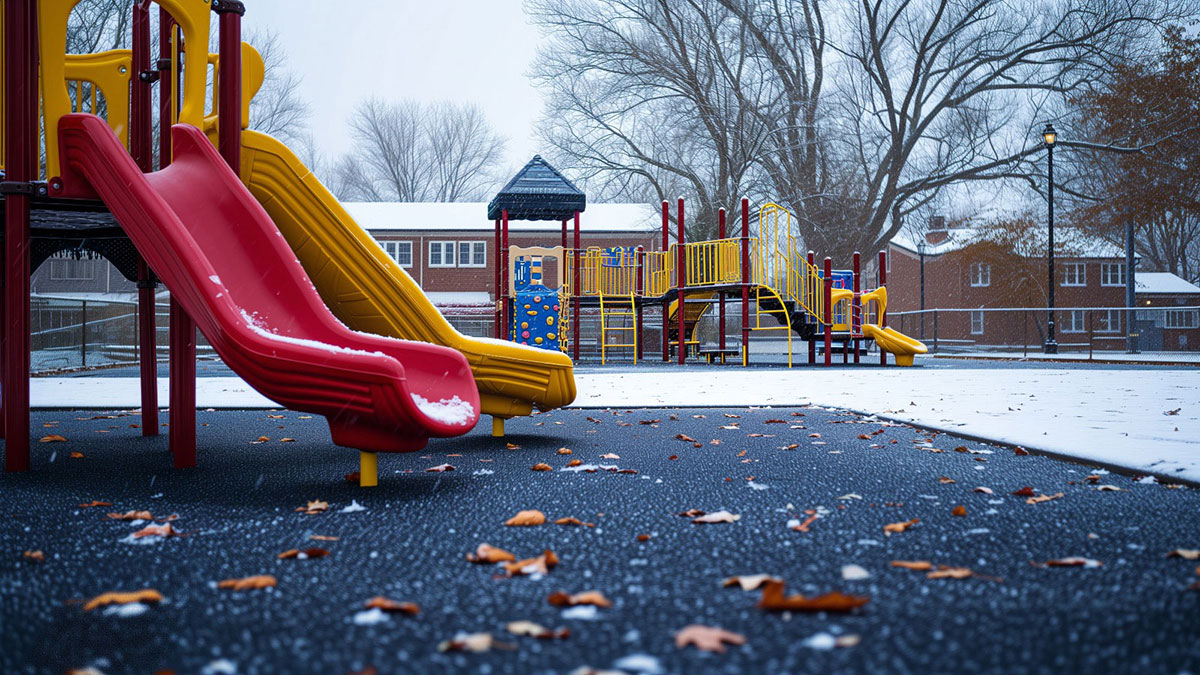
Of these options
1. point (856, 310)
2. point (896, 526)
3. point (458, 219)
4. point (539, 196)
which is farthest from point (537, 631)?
point (458, 219)

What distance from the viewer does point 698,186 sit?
84.6 ft

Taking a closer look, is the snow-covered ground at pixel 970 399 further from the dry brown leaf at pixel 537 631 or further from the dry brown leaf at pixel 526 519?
the dry brown leaf at pixel 537 631

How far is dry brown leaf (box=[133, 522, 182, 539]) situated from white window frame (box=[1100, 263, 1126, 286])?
4489 cm

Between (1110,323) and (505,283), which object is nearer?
(505,283)

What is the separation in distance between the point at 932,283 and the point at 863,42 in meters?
21.2

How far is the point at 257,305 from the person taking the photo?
382cm

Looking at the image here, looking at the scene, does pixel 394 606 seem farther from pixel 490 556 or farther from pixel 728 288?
pixel 728 288

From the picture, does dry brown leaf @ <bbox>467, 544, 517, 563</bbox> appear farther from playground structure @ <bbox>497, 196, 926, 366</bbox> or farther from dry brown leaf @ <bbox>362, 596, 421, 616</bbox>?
playground structure @ <bbox>497, 196, 926, 366</bbox>

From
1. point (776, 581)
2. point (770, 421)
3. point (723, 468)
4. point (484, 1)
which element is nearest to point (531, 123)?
point (770, 421)

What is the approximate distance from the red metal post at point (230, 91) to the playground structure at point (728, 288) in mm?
11328

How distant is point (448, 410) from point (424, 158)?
46.1 metres

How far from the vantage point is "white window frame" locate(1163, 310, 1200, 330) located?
69.2ft

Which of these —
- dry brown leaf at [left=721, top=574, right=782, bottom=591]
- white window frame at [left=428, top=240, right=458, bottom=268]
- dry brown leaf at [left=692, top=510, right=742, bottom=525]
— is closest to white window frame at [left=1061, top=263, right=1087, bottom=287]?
white window frame at [left=428, top=240, right=458, bottom=268]

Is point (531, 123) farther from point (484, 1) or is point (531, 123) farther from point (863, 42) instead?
point (484, 1)
